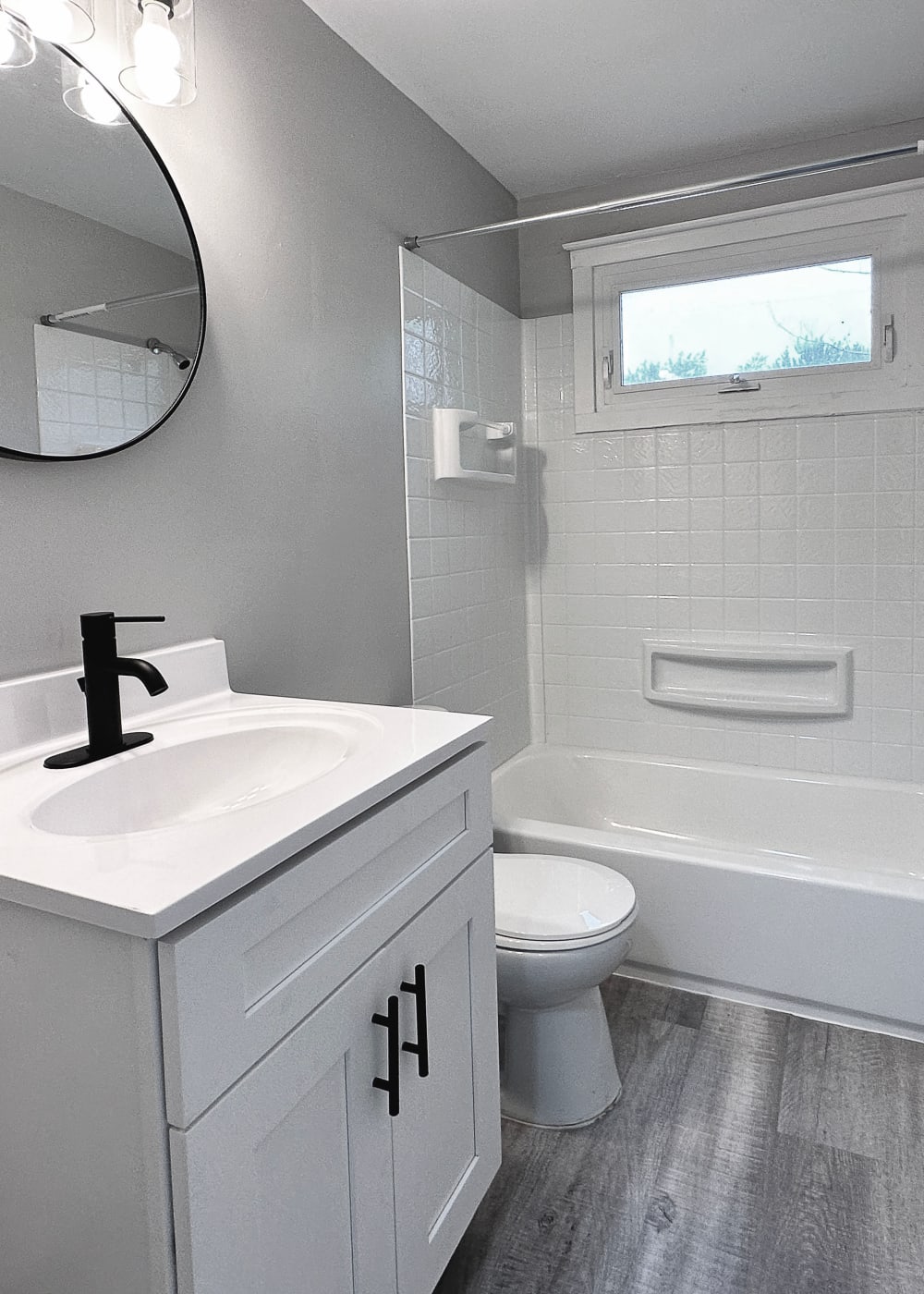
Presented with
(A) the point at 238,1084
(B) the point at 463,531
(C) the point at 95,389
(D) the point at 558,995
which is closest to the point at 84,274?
(C) the point at 95,389

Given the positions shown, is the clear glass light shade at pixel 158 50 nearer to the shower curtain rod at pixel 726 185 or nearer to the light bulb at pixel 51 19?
the light bulb at pixel 51 19

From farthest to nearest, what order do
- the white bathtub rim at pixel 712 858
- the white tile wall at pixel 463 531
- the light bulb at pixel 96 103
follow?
the white tile wall at pixel 463 531, the white bathtub rim at pixel 712 858, the light bulb at pixel 96 103

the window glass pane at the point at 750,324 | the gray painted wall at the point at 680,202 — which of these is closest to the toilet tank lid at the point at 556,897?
the window glass pane at the point at 750,324

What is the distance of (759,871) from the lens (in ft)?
6.64

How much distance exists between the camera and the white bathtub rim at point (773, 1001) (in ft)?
6.37

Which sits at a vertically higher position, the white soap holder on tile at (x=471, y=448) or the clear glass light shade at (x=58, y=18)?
the clear glass light shade at (x=58, y=18)

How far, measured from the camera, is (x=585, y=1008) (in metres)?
1.74

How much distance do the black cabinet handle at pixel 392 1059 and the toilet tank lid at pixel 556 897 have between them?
66cm

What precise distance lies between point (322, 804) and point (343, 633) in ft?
3.51

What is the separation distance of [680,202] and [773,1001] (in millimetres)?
2284

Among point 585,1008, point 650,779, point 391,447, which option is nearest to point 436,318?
point 391,447

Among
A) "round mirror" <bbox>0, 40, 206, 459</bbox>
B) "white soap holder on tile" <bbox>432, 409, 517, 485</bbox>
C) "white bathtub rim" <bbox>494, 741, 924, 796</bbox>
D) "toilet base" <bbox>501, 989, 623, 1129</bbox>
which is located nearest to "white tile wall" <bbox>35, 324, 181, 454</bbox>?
"round mirror" <bbox>0, 40, 206, 459</bbox>

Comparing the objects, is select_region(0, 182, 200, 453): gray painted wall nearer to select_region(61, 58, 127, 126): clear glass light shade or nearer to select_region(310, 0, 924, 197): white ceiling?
select_region(61, 58, 127, 126): clear glass light shade

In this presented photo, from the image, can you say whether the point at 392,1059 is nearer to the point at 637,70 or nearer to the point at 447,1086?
the point at 447,1086
